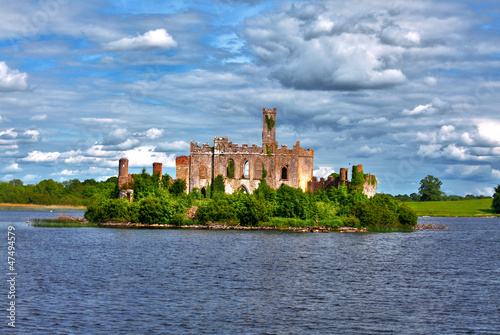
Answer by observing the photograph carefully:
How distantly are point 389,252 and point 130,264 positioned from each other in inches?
792

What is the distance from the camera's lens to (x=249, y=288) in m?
26.2

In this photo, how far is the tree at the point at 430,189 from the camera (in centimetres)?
15948

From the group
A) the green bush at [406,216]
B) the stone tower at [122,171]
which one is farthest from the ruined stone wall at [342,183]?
the stone tower at [122,171]

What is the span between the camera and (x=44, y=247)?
140ft

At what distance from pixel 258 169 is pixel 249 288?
47087 millimetres

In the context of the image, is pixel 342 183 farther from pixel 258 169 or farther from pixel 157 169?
pixel 157 169

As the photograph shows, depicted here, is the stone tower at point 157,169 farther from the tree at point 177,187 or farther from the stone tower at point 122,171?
the stone tower at point 122,171

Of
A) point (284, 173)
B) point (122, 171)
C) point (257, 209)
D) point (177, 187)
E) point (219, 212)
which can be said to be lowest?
point (219, 212)

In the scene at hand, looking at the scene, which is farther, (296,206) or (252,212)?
(296,206)

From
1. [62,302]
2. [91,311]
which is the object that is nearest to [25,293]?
[62,302]

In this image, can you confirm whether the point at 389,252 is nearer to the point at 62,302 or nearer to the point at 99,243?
the point at 99,243

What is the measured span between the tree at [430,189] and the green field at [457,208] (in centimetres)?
1201

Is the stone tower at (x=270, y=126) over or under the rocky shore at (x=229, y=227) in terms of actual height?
over

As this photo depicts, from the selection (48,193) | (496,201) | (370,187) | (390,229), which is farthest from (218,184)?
(48,193)
